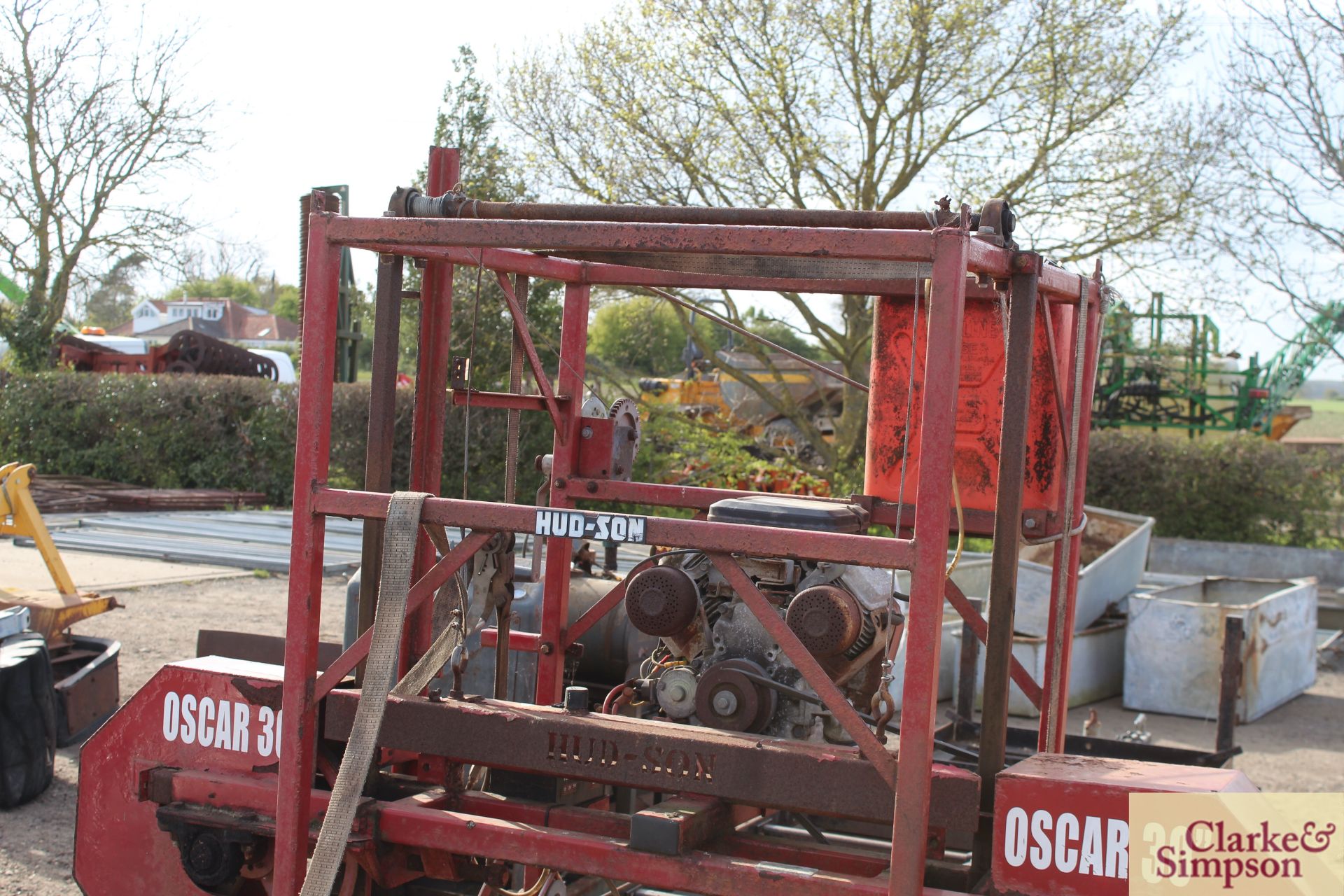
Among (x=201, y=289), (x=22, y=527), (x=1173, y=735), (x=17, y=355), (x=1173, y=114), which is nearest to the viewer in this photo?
(x=22, y=527)

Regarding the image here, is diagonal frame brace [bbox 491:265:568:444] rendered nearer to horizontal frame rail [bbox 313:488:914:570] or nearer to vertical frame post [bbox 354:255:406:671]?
vertical frame post [bbox 354:255:406:671]

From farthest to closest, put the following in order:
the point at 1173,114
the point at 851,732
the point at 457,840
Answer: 1. the point at 1173,114
2. the point at 457,840
3. the point at 851,732

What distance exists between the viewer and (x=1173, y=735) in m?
7.49

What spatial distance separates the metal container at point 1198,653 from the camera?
7.75 metres

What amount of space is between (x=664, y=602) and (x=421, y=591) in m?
0.69

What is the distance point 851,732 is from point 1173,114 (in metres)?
12.9

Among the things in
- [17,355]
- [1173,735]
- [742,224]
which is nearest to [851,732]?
[742,224]

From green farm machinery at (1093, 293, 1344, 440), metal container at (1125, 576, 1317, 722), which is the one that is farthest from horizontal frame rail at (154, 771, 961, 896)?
green farm machinery at (1093, 293, 1344, 440)

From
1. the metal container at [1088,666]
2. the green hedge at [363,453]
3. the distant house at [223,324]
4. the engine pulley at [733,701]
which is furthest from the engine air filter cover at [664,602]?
the distant house at [223,324]

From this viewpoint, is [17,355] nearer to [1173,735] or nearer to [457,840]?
[1173,735]

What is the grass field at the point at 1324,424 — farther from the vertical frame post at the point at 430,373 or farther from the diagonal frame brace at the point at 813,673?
the diagonal frame brace at the point at 813,673

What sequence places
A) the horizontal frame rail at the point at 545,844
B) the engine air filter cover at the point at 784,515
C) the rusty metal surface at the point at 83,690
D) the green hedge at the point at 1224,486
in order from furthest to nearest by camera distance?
the green hedge at the point at 1224,486 → the rusty metal surface at the point at 83,690 → the engine air filter cover at the point at 784,515 → the horizontal frame rail at the point at 545,844

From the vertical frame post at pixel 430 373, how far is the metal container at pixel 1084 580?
4.57 metres

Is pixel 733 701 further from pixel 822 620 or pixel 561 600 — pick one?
pixel 561 600
